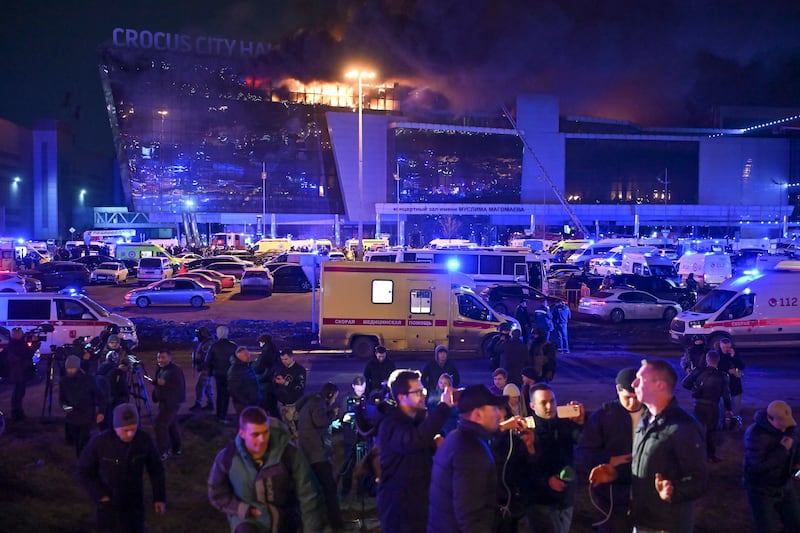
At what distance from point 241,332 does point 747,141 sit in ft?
250

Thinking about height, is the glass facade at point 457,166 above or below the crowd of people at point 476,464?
above

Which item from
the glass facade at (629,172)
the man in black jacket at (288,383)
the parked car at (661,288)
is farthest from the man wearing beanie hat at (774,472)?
the glass facade at (629,172)

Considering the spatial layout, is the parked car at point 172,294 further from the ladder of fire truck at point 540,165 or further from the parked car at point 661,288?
the ladder of fire truck at point 540,165

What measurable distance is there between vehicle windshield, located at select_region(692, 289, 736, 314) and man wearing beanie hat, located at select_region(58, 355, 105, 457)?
45.0ft

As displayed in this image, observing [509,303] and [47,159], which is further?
[47,159]

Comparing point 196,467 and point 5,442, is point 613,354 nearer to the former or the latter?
point 196,467

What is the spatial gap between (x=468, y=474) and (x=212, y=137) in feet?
232

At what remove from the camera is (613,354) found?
16172 millimetres

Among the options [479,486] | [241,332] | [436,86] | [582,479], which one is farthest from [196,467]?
[436,86]

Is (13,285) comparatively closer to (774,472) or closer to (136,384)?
(136,384)

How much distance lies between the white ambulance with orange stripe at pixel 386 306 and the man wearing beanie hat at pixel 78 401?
743 cm

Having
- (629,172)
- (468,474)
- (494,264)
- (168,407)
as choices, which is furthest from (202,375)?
(629,172)

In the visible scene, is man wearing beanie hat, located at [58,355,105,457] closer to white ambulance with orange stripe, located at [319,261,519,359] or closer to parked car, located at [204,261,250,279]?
white ambulance with orange stripe, located at [319,261,519,359]

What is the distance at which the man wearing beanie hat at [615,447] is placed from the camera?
4316 mm
